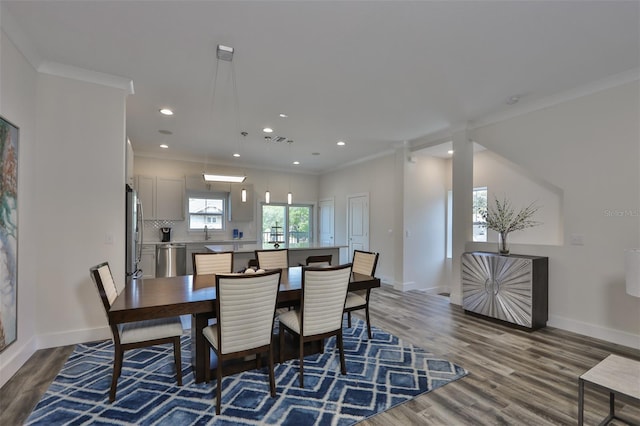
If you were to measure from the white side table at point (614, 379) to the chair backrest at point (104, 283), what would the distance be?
3019mm

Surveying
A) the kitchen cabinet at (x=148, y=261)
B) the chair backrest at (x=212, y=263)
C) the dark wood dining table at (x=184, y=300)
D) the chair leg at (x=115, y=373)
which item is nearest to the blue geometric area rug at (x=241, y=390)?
the chair leg at (x=115, y=373)

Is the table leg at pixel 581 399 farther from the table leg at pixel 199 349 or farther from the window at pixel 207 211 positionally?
the window at pixel 207 211

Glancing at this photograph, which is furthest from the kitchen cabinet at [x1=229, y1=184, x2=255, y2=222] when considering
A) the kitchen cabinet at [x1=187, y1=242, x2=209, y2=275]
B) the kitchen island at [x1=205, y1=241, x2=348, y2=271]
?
the kitchen island at [x1=205, y1=241, x2=348, y2=271]

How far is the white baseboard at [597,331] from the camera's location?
305 cm

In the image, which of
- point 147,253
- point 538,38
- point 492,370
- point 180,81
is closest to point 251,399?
point 492,370

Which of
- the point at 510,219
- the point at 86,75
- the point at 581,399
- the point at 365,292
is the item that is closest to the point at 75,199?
the point at 86,75

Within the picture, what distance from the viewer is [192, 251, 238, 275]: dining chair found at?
11.4 ft

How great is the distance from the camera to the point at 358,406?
6.91 feet

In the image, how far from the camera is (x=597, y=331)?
10.8 feet

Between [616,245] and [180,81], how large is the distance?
16.3ft

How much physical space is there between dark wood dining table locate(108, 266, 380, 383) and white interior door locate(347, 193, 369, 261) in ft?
12.5

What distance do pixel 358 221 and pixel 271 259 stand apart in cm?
351

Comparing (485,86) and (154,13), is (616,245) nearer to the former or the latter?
(485,86)

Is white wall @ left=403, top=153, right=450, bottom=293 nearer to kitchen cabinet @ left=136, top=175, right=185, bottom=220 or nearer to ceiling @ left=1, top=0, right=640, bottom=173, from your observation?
ceiling @ left=1, top=0, right=640, bottom=173
